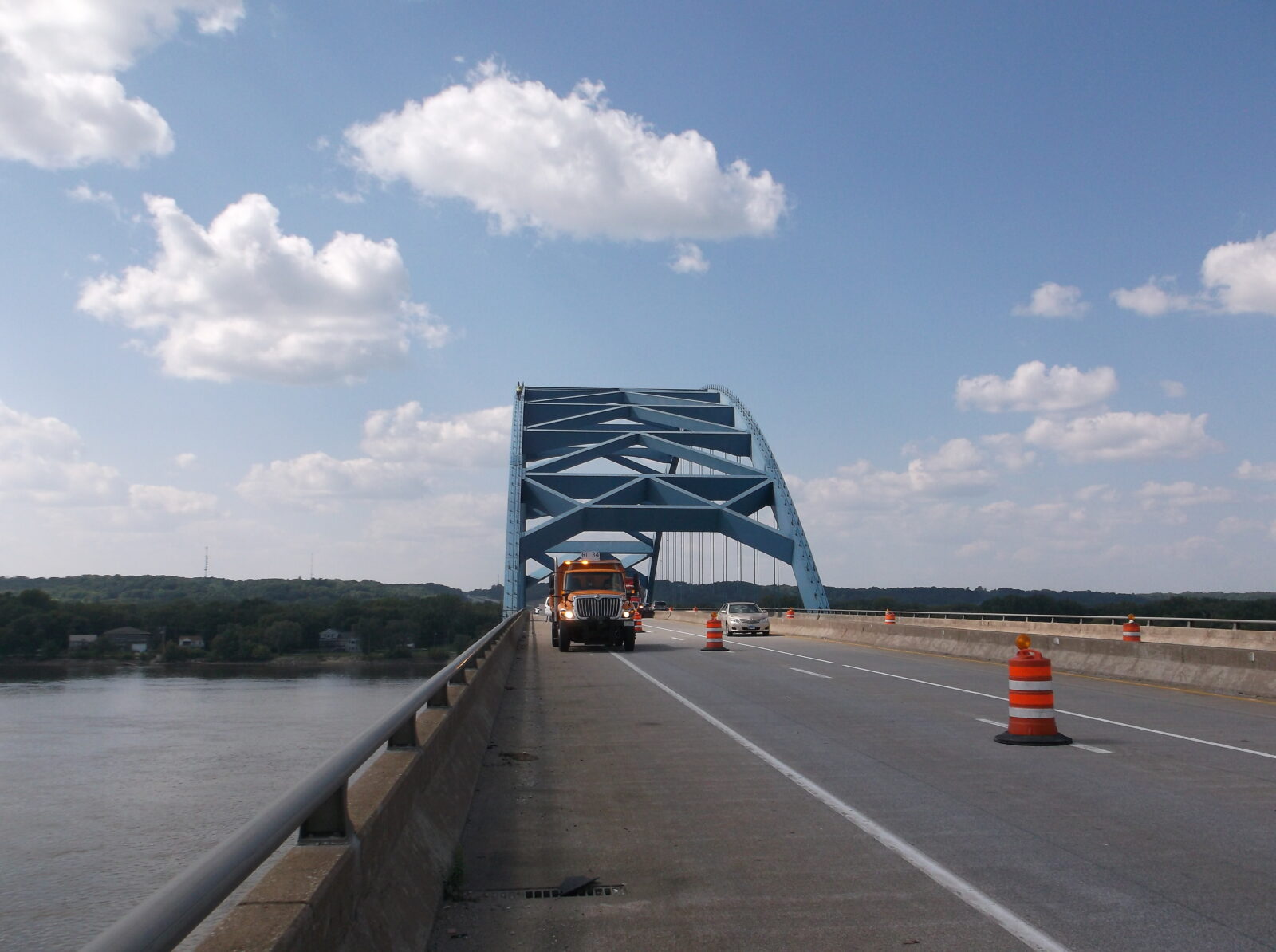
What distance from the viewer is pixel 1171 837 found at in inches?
286

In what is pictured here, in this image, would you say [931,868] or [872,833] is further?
[872,833]

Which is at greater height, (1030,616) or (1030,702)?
(1030,616)

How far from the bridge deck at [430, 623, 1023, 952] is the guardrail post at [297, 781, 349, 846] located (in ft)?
3.43

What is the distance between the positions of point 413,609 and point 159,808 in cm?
2410

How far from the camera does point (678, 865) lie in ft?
22.0

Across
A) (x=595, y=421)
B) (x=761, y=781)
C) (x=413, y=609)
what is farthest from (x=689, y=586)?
(x=761, y=781)

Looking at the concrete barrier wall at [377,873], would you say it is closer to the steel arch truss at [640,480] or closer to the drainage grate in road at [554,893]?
the drainage grate in road at [554,893]

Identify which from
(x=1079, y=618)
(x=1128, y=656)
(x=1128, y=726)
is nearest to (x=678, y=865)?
(x=1128, y=726)

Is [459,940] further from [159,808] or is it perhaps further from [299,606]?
[299,606]

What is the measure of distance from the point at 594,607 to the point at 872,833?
27848mm

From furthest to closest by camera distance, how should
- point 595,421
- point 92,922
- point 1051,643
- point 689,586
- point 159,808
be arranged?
point 689,586
point 595,421
point 1051,643
point 159,808
point 92,922

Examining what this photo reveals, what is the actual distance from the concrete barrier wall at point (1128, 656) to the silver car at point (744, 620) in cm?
942

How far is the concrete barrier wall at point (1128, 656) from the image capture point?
18.4 m

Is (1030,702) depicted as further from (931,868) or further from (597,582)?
(597,582)
